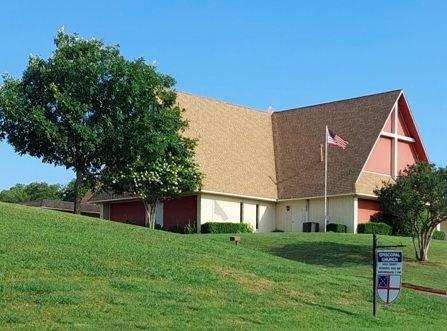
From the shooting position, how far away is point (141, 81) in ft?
129

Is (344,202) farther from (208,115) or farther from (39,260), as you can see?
(39,260)

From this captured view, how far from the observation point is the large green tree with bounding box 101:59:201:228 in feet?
128

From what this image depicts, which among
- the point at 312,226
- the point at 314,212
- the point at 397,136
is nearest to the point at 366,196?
the point at 314,212

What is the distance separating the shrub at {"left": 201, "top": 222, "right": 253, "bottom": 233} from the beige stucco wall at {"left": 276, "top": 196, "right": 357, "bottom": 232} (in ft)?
13.1

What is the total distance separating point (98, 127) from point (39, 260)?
67.8 feet

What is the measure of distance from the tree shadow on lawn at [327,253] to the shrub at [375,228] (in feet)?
29.5

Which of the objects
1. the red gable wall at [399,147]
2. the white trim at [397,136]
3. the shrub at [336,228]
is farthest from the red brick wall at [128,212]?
the white trim at [397,136]

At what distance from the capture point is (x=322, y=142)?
5044 centimetres

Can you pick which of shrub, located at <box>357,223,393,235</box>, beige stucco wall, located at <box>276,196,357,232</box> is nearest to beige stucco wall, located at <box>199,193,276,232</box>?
beige stucco wall, located at <box>276,196,357,232</box>

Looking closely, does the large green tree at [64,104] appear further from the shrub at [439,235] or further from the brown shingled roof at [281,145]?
the shrub at [439,235]

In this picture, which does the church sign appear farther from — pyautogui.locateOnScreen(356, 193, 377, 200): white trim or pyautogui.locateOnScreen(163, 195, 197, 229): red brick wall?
pyautogui.locateOnScreen(163, 195, 197, 229): red brick wall

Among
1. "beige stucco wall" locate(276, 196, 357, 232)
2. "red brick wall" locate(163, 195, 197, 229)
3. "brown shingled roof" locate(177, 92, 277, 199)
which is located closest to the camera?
"beige stucco wall" locate(276, 196, 357, 232)

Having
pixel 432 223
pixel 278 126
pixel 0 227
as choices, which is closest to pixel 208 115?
pixel 278 126

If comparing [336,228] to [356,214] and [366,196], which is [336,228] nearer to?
[356,214]
